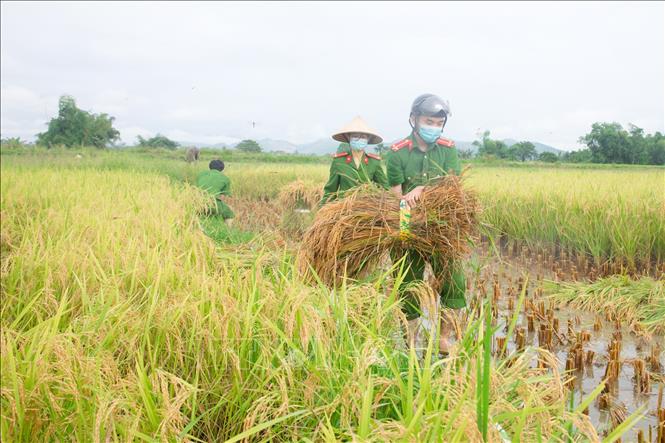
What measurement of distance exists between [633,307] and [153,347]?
362 cm

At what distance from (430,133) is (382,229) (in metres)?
0.90

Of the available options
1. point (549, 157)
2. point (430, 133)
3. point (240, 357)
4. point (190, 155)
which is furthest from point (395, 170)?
point (549, 157)

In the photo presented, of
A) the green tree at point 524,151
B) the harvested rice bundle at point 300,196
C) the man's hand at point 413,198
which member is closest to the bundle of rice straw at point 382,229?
the man's hand at point 413,198

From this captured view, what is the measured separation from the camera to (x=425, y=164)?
3.56m

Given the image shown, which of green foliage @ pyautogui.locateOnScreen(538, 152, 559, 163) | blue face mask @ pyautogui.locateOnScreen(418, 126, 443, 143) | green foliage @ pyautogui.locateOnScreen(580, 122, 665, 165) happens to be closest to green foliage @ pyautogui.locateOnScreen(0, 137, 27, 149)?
blue face mask @ pyautogui.locateOnScreen(418, 126, 443, 143)

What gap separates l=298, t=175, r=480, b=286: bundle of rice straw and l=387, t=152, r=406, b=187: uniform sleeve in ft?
1.97

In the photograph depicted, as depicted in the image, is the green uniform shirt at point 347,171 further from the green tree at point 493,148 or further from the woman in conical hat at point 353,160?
the green tree at point 493,148

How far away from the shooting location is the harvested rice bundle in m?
8.50

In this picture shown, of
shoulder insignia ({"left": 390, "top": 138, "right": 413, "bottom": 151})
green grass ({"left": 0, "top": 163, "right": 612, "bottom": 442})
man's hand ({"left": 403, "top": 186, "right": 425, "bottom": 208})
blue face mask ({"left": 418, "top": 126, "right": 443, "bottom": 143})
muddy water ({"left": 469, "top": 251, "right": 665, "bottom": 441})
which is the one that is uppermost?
blue face mask ({"left": 418, "top": 126, "right": 443, "bottom": 143})

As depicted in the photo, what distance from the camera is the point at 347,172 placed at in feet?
13.3

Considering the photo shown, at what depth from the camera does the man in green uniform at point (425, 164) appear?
3223 mm

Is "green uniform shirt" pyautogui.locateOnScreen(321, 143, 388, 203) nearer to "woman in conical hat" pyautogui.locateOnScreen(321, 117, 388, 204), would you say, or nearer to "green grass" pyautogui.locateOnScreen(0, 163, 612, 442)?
"woman in conical hat" pyautogui.locateOnScreen(321, 117, 388, 204)

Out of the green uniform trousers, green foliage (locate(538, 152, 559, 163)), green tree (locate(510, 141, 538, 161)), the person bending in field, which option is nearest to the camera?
the green uniform trousers

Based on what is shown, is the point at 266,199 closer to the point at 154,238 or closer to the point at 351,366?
the point at 154,238
